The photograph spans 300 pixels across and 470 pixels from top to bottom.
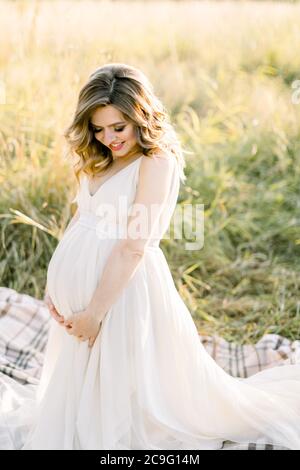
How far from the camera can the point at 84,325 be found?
7.79 feet

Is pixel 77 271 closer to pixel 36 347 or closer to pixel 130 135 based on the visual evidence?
pixel 130 135

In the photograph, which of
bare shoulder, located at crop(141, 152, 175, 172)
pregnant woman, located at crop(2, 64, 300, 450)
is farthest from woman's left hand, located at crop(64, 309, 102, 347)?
bare shoulder, located at crop(141, 152, 175, 172)

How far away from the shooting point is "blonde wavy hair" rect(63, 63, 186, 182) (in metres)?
2.35

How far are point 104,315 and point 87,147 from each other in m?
0.62

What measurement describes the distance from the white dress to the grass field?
1.06 meters

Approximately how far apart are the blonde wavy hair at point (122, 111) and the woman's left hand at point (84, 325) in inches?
21.3

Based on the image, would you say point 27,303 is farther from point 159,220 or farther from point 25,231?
point 159,220

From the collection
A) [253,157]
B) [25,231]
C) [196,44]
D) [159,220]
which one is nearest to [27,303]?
[25,231]

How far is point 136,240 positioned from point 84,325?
34 centimetres

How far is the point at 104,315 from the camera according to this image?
2.39 m

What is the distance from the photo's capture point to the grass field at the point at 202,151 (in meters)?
4.27

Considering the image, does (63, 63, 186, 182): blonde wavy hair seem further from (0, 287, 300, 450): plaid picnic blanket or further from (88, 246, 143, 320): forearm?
(0, 287, 300, 450): plaid picnic blanket

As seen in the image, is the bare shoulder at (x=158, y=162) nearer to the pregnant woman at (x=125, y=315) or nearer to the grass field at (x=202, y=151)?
the pregnant woman at (x=125, y=315)

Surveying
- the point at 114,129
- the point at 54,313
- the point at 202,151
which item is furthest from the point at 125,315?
the point at 202,151
